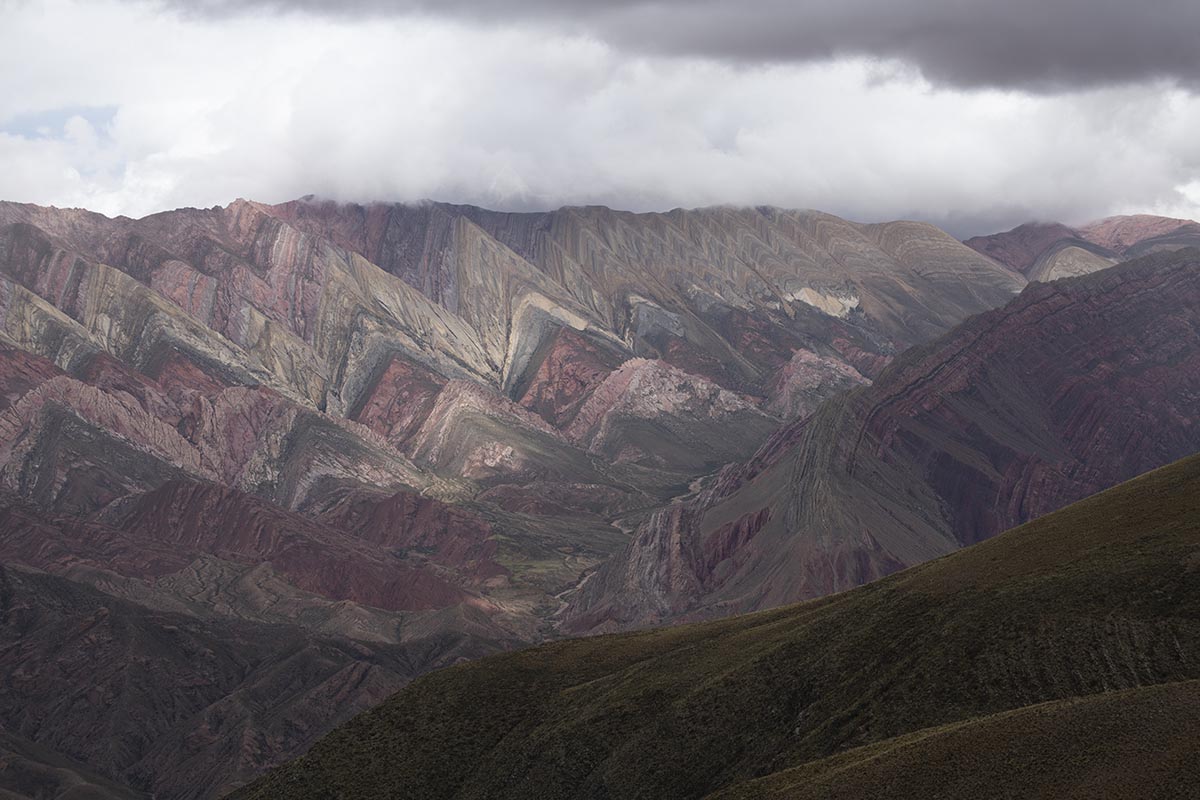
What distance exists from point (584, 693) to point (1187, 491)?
56.8m

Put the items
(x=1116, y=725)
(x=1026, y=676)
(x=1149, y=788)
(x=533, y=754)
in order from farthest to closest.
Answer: (x=533, y=754) < (x=1026, y=676) < (x=1116, y=725) < (x=1149, y=788)

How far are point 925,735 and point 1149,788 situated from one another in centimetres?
2196

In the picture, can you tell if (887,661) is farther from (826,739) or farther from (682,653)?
(682,653)

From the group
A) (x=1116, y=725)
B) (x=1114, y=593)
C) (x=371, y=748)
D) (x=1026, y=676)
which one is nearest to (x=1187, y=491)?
(x=1114, y=593)

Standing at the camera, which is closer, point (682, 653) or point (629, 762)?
point (629, 762)

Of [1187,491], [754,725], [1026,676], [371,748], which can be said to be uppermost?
[1187,491]

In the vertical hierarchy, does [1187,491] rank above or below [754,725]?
above

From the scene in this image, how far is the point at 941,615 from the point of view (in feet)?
408

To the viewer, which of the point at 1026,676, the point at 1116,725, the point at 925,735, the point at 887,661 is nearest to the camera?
the point at 1116,725

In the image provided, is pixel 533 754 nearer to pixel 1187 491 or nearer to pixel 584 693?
pixel 584 693

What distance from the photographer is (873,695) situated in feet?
382

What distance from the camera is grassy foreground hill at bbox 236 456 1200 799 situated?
88.4 meters

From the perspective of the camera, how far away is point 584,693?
452 ft

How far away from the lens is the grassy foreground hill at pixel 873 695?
3479 inches
